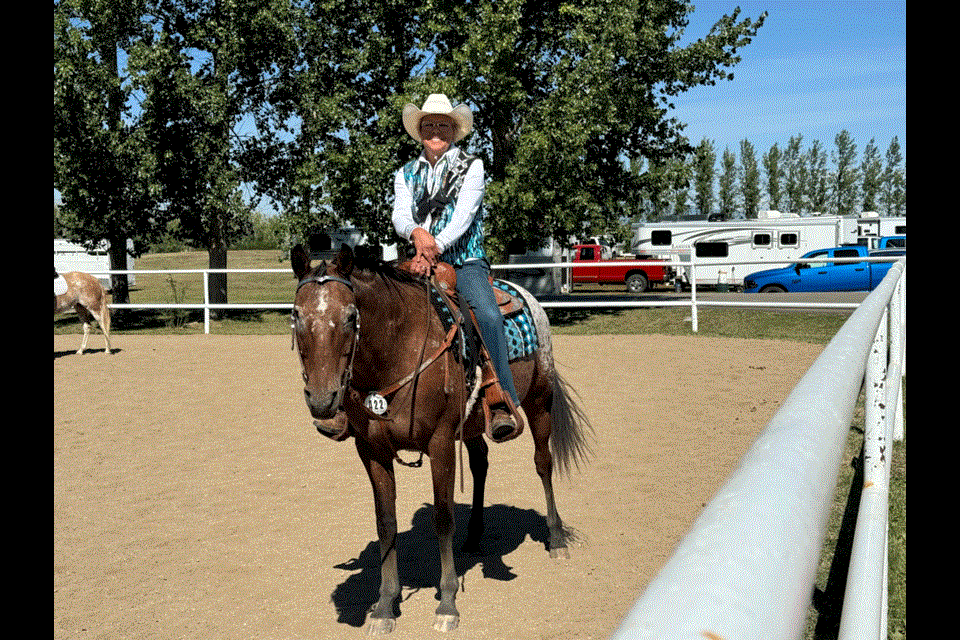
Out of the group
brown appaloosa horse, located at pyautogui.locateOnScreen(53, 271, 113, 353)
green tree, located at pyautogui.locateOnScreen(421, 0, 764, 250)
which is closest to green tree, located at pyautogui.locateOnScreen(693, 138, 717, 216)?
green tree, located at pyautogui.locateOnScreen(421, 0, 764, 250)

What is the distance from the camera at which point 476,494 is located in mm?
6039

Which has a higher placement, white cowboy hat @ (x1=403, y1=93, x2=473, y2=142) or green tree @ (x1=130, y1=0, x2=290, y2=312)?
green tree @ (x1=130, y1=0, x2=290, y2=312)

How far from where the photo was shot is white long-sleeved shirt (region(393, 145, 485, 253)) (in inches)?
195

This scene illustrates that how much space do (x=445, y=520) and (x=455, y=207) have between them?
1941 mm

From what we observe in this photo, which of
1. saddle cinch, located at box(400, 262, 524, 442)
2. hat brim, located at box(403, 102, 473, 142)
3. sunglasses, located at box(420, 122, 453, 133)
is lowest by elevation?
saddle cinch, located at box(400, 262, 524, 442)

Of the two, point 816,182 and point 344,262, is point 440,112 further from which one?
point 816,182

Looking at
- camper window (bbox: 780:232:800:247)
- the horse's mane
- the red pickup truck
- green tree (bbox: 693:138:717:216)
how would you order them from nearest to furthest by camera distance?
the horse's mane → the red pickup truck → camper window (bbox: 780:232:800:247) → green tree (bbox: 693:138:717:216)

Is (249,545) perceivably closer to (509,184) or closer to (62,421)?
(62,421)

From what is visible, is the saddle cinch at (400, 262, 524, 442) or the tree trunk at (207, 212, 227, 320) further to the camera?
the tree trunk at (207, 212, 227, 320)

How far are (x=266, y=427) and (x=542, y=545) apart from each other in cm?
496

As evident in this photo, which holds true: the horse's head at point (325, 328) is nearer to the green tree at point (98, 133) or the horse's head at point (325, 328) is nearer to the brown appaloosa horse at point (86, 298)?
the brown appaloosa horse at point (86, 298)

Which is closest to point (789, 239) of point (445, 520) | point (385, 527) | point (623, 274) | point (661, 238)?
point (661, 238)

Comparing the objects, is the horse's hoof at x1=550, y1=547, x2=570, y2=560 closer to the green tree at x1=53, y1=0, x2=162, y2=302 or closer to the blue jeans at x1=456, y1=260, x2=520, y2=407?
the blue jeans at x1=456, y1=260, x2=520, y2=407

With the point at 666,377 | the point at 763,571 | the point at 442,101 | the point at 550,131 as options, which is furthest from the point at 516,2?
the point at 763,571
